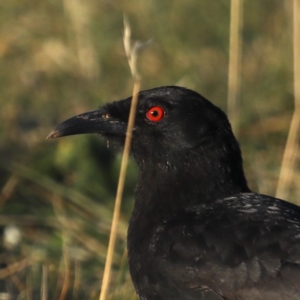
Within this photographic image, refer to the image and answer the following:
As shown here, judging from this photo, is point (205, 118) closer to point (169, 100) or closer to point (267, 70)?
point (169, 100)

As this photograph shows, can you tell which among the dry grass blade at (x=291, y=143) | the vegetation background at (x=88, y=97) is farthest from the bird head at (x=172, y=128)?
the dry grass blade at (x=291, y=143)

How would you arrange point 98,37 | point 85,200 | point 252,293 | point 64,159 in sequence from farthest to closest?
point 98,37
point 64,159
point 85,200
point 252,293

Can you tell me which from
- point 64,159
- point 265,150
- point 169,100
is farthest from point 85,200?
point 169,100

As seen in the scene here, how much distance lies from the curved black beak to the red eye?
161mm

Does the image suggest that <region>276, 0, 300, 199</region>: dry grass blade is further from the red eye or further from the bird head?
the red eye

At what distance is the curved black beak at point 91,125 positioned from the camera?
5.33m

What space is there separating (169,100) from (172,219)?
62 cm

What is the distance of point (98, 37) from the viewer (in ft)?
31.8

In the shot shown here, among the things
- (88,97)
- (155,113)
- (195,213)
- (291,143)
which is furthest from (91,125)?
(88,97)

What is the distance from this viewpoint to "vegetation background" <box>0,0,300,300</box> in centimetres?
698

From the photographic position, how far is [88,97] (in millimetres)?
9180

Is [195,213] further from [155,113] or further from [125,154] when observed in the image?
[155,113]

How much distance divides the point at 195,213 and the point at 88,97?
4257 millimetres

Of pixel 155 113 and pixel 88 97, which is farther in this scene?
pixel 88 97
